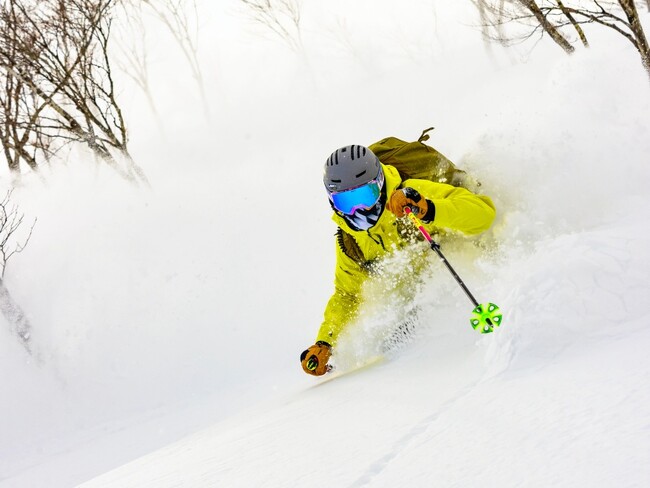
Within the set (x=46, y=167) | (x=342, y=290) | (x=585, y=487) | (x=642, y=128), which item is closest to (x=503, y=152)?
(x=642, y=128)

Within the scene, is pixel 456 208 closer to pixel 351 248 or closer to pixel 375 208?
pixel 375 208

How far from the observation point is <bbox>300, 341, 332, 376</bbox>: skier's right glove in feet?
14.3

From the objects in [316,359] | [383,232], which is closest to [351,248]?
[383,232]

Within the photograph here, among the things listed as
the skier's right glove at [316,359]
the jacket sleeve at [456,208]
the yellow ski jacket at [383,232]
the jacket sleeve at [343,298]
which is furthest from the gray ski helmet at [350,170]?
the skier's right glove at [316,359]

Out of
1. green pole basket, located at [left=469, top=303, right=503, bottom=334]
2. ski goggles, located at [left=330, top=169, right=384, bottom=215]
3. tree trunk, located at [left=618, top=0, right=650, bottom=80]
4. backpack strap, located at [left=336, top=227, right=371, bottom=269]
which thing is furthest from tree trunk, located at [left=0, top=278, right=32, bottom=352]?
tree trunk, located at [left=618, top=0, right=650, bottom=80]

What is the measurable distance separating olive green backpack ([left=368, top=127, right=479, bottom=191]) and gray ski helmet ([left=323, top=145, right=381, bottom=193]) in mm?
606

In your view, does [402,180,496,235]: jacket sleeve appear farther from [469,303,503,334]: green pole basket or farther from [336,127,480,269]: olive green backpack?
[469,303,503,334]: green pole basket

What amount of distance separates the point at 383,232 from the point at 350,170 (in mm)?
657

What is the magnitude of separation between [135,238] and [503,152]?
21.3ft

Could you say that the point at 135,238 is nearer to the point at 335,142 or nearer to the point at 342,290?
the point at 342,290

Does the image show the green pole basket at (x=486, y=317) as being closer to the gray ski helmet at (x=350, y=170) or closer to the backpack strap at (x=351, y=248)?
the gray ski helmet at (x=350, y=170)

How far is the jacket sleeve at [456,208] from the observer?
3.76m

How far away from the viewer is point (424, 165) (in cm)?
450

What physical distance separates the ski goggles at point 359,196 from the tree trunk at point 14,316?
5869mm
